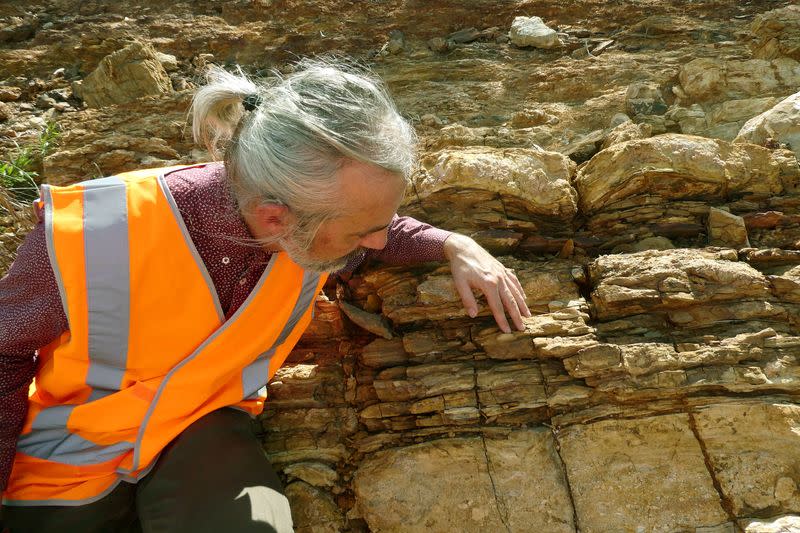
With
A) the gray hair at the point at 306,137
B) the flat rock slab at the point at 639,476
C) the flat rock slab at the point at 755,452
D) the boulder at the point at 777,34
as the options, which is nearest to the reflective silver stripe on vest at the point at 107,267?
the gray hair at the point at 306,137

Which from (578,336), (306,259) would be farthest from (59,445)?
(578,336)

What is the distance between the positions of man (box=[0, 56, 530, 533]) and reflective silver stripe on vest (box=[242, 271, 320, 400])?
0.07 meters

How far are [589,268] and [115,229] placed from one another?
2.00 m

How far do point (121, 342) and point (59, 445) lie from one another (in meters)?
0.45

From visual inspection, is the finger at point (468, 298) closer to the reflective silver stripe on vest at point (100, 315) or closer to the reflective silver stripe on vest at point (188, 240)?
the reflective silver stripe on vest at point (188, 240)

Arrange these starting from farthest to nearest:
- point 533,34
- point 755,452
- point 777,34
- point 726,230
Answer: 1. point 533,34
2. point 777,34
3. point 726,230
4. point 755,452

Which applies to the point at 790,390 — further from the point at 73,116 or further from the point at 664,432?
the point at 73,116

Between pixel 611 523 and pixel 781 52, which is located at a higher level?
pixel 781 52

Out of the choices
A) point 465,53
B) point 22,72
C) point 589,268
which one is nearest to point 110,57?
point 22,72

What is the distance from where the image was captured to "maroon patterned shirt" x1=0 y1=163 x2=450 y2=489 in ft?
6.00

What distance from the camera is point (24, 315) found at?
1.83 meters

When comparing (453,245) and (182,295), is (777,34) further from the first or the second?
(182,295)

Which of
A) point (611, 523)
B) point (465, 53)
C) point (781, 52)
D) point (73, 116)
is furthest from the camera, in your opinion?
point (465, 53)

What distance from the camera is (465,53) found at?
17.1 ft
